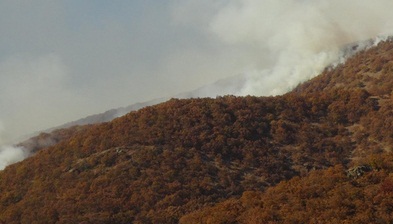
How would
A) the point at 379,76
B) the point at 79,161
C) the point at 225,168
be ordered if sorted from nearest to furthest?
the point at 225,168 → the point at 79,161 → the point at 379,76

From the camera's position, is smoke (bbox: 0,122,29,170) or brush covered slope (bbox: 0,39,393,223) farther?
smoke (bbox: 0,122,29,170)

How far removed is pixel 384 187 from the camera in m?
39.9

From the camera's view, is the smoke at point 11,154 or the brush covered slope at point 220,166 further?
the smoke at point 11,154

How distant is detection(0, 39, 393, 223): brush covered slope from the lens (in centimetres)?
4291

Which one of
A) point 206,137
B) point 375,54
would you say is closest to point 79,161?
point 206,137

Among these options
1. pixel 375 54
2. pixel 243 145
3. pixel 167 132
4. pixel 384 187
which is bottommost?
A: pixel 384 187

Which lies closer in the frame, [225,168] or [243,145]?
[225,168]

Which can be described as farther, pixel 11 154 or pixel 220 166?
pixel 11 154

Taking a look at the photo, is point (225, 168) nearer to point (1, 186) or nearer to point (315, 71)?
point (1, 186)

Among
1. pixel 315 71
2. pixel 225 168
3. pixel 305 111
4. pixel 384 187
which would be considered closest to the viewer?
pixel 384 187

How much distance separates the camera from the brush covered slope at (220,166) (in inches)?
1689

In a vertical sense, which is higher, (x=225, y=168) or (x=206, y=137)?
(x=206, y=137)

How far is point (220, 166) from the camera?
60562 mm

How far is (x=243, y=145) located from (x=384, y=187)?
26.9 m
